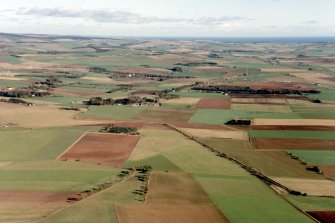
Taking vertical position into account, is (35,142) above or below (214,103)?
below

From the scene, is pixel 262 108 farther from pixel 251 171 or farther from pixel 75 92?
pixel 75 92

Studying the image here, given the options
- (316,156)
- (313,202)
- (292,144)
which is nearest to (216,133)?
(292,144)

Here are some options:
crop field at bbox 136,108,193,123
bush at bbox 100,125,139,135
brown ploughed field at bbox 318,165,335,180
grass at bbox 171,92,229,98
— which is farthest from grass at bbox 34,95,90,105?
brown ploughed field at bbox 318,165,335,180

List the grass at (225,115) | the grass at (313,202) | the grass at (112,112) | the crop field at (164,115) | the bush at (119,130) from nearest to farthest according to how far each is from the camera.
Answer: the grass at (313,202)
the bush at (119,130)
the grass at (225,115)
the crop field at (164,115)
the grass at (112,112)

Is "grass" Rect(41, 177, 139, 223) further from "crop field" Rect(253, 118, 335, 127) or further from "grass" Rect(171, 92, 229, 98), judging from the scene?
"grass" Rect(171, 92, 229, 98)

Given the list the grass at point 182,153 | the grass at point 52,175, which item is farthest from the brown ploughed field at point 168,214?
the grass at point 182,153

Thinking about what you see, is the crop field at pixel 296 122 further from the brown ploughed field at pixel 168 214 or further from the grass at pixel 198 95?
the brown ploughed field at pixel 168 214

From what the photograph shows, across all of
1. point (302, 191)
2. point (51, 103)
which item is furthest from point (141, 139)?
point (51, 103)
